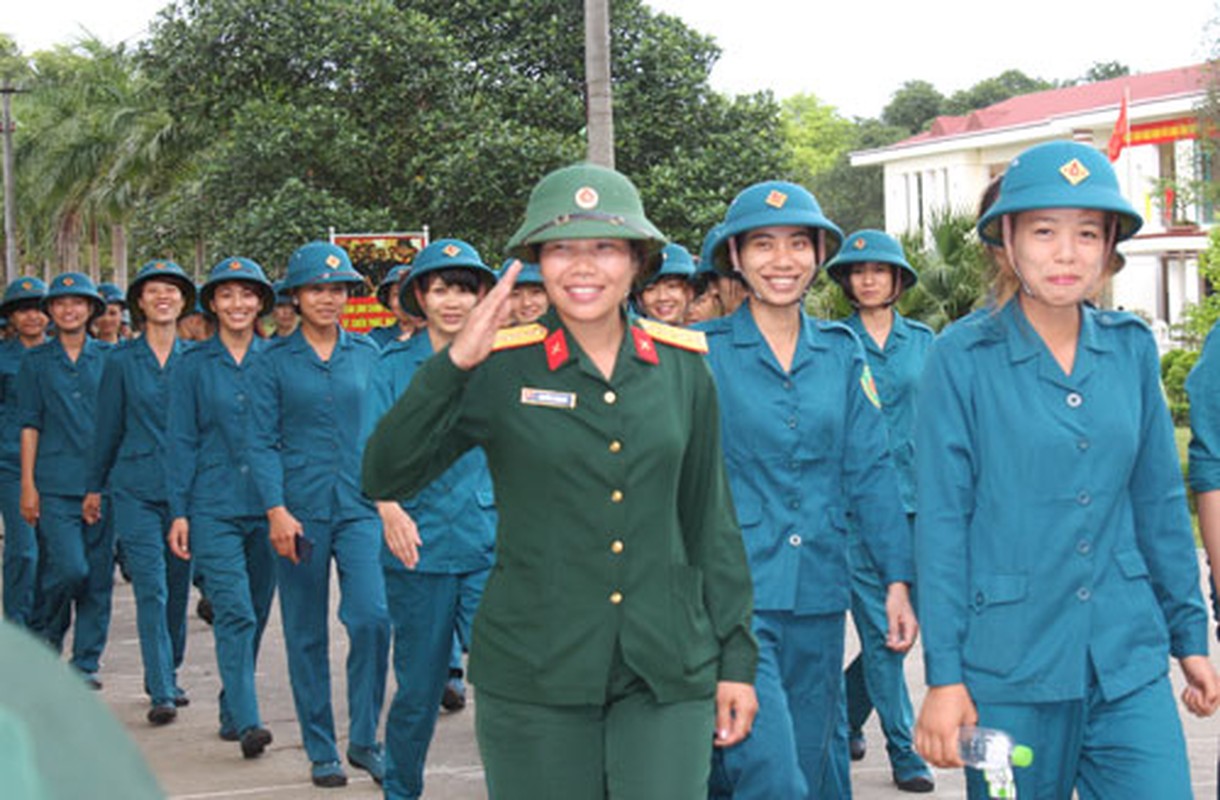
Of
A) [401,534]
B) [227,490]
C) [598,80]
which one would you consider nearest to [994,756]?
[401,534]

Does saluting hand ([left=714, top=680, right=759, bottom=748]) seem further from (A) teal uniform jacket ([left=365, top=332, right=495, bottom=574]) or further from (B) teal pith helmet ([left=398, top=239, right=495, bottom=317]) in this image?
(B) teal pith helmet ([left=398, top=239, right=495, bottom=317])

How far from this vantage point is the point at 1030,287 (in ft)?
13.8

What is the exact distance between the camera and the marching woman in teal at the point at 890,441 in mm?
7148

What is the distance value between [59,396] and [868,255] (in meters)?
5.01

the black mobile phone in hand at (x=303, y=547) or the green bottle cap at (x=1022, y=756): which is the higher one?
the black mobile phone in hand at (x=303, y=547)

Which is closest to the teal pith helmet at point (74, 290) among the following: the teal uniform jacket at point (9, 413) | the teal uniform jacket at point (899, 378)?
the teal uniform jacket at point (9, 413)

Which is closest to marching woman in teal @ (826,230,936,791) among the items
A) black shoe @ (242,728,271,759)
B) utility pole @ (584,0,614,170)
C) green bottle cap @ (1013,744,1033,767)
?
black shoe @ (242,728,271,759)

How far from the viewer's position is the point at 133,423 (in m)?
9.53

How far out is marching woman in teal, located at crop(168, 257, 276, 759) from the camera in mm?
8062

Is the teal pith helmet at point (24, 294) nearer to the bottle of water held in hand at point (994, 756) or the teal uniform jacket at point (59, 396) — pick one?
the teal uniform jacket at point (59, 396)

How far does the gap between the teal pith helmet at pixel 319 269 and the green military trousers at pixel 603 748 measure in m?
4.20

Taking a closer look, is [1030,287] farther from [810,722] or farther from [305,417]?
[305,417]

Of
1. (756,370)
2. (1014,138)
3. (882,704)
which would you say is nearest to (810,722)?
(756,370)

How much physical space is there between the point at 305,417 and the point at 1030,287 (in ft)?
14.5
